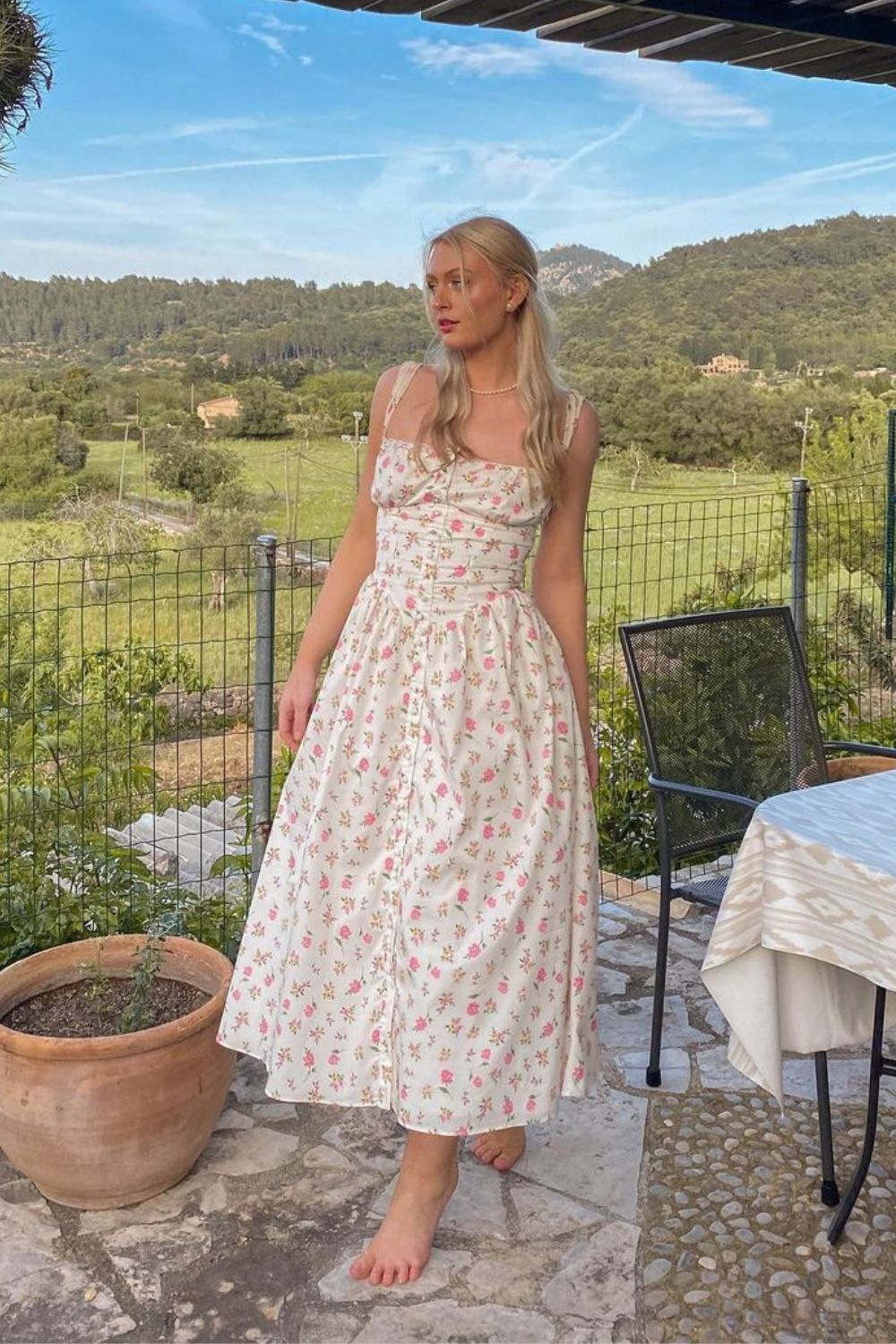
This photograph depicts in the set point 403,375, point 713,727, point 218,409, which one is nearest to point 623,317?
point 218,409

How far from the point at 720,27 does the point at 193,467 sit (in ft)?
60.4

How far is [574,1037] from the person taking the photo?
2.06m

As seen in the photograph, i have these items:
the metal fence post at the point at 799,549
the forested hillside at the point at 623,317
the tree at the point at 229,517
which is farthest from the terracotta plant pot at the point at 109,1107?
the forested hillside at the point at 623,317

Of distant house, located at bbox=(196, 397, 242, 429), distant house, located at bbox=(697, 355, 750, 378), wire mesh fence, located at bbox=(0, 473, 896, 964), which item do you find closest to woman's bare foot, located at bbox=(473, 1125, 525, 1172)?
wire mesh fence, located at bbox=(0, 473, 896, 964)

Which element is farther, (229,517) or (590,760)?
(229,517)

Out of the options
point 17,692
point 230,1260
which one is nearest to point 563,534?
point 230,1260

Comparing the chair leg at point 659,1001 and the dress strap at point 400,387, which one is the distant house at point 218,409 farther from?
the dress strap at point 400,387

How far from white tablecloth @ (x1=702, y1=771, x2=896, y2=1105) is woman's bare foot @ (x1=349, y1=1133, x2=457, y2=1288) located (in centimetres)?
50

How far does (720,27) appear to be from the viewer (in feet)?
9.12

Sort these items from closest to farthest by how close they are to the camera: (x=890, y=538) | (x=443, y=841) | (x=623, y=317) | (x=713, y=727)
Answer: (x=443, y=841) → (x=713, y=727) → (x=890, y=538) → (x=623, y=317)

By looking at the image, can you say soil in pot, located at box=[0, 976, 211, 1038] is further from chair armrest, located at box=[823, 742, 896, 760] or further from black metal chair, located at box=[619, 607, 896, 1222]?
chair armrest, located at box=[823, 742, 896, 760]

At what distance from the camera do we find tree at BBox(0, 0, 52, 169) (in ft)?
7.22

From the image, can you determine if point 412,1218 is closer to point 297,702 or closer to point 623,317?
point 297,702

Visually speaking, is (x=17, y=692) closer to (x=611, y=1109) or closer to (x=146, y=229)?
(x=611, y=1109)
